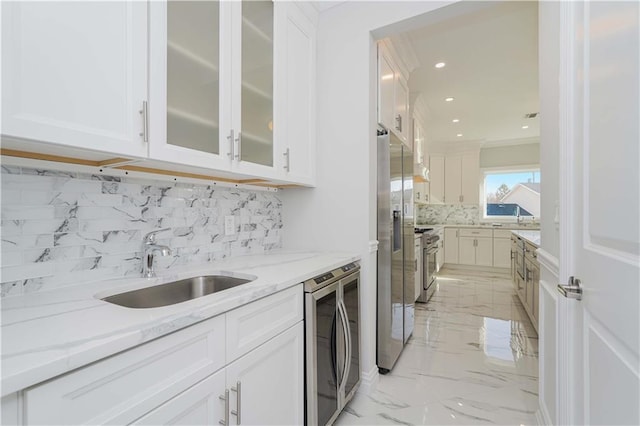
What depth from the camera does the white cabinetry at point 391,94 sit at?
2242mm

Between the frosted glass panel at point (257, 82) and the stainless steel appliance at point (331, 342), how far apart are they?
0.80 meters

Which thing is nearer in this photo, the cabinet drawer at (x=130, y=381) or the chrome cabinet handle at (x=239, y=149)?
the cabinet drawer at (x=130, y=381)

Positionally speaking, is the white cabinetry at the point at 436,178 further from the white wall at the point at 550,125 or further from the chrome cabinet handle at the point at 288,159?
the chrome cabinet handle at the point at 288,159

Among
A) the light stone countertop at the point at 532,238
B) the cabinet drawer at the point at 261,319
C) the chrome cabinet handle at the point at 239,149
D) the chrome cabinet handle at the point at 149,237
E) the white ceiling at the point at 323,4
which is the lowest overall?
the cabinet drawer at the point at 261,319

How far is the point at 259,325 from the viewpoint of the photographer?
1.13 m

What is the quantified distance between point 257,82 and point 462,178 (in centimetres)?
602

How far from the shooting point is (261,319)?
1144 millimetres

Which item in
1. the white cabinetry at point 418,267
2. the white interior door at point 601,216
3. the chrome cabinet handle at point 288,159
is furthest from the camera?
the white cabinetry at point 418,267

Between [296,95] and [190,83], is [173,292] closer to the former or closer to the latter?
[190,83]

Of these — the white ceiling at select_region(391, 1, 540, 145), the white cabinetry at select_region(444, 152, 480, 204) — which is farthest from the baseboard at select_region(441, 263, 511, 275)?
the white ceiling at select_region(391, 1, 540, 145)

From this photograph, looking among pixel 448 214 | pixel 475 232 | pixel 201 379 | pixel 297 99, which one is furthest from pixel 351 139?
pixel 448 214

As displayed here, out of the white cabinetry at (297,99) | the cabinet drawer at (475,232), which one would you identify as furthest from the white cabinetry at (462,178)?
the white cabinetry at (297,99)

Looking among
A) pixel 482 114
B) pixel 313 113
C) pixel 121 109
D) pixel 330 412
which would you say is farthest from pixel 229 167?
pixel 482 114

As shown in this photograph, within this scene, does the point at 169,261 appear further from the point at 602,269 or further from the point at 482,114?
the point at 482,114
